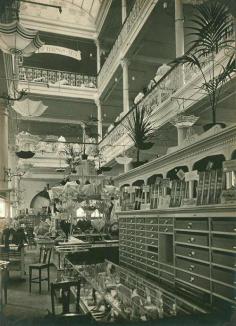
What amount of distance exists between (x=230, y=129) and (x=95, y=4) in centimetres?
1343

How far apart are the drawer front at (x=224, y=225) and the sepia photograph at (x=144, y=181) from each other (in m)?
0.02

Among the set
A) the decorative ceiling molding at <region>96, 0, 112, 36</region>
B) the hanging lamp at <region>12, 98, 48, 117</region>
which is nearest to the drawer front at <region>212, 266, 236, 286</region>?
the hanging lamp at <region>12, 98, 48, 117</region>

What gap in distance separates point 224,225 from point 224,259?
1.05ft

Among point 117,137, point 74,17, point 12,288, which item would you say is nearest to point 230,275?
point 12,288

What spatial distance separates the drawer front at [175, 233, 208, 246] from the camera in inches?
151

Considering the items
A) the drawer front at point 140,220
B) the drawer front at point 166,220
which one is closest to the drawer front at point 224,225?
the drawer front at point 166,220

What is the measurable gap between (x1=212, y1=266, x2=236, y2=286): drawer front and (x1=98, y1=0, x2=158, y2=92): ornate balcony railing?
26.1 feet

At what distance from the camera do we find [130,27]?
1162cm

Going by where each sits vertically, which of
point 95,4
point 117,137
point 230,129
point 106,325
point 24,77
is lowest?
point 106,325

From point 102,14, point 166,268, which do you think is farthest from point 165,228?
point 102,14

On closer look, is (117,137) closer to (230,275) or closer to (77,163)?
(77,163)

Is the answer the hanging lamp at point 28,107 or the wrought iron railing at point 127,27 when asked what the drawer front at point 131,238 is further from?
the wrought iron railing at point 127,27

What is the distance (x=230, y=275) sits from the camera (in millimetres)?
3340

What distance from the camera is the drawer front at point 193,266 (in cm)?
382
